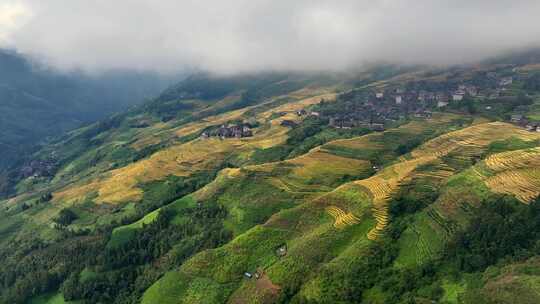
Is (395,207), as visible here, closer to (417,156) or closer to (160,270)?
(417,156)

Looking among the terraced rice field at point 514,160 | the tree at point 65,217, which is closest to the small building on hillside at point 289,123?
the tree at point 65,217

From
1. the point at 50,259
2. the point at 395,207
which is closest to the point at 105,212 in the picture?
the point at 50,259

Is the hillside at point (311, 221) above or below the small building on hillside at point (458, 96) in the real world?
below

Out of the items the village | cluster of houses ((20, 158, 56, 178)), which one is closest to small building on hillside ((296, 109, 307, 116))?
the village

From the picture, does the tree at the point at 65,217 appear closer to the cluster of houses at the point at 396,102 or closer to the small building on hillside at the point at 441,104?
the cluster of houses at the point at 396,102

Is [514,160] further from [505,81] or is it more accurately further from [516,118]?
[505,81]

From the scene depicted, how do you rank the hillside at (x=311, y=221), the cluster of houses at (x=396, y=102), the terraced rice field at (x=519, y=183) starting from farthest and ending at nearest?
the cluster of houses at (x=396, y=102) < the terraced rice field at (x=519, y=183) < the hillside at (x=311, y=221)

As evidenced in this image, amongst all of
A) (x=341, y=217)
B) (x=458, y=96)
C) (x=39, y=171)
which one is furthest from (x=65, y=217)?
(x=458, y=96)
